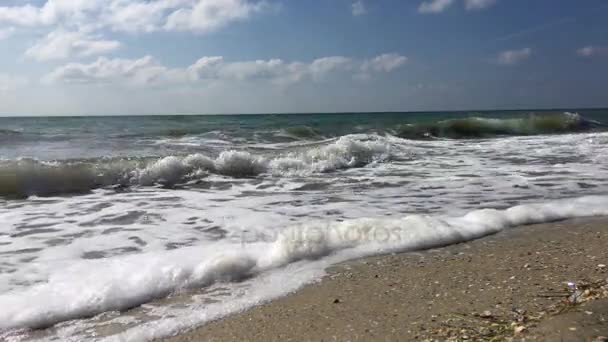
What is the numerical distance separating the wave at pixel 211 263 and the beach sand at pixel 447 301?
0.86ft

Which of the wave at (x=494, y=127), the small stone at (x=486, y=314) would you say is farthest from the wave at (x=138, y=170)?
the wave at (x=494, y=127)

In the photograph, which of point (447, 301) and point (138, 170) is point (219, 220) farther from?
Result: point (138, 170)

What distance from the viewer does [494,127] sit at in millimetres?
24609

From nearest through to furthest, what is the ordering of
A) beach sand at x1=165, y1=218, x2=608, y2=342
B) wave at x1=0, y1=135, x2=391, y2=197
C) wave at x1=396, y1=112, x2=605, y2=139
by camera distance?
1. beach sand at x1=165, y1=218, x2=608, y2=342
2. wave at x1=0, y1=135, x2=391, y2=197
3. wave at x1=396, y1=112, x2=605, y2=139

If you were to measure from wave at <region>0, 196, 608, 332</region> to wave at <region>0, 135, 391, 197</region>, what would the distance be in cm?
495

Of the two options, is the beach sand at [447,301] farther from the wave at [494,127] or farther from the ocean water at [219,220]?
the wave at [494,127]

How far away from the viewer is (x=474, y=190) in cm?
701

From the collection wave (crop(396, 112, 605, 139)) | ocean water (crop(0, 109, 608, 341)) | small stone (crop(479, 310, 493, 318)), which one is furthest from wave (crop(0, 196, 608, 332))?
wave (crop(396, 112, 605, 139))

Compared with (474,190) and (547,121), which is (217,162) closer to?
(474,190)

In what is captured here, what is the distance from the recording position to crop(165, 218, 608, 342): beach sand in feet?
7.57

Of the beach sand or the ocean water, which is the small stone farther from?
the ocean water

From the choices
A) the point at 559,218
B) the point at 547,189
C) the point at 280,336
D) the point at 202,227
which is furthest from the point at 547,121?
the point at 280,336

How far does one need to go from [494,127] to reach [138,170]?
20.3 meters

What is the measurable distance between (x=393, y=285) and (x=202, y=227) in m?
2.58
